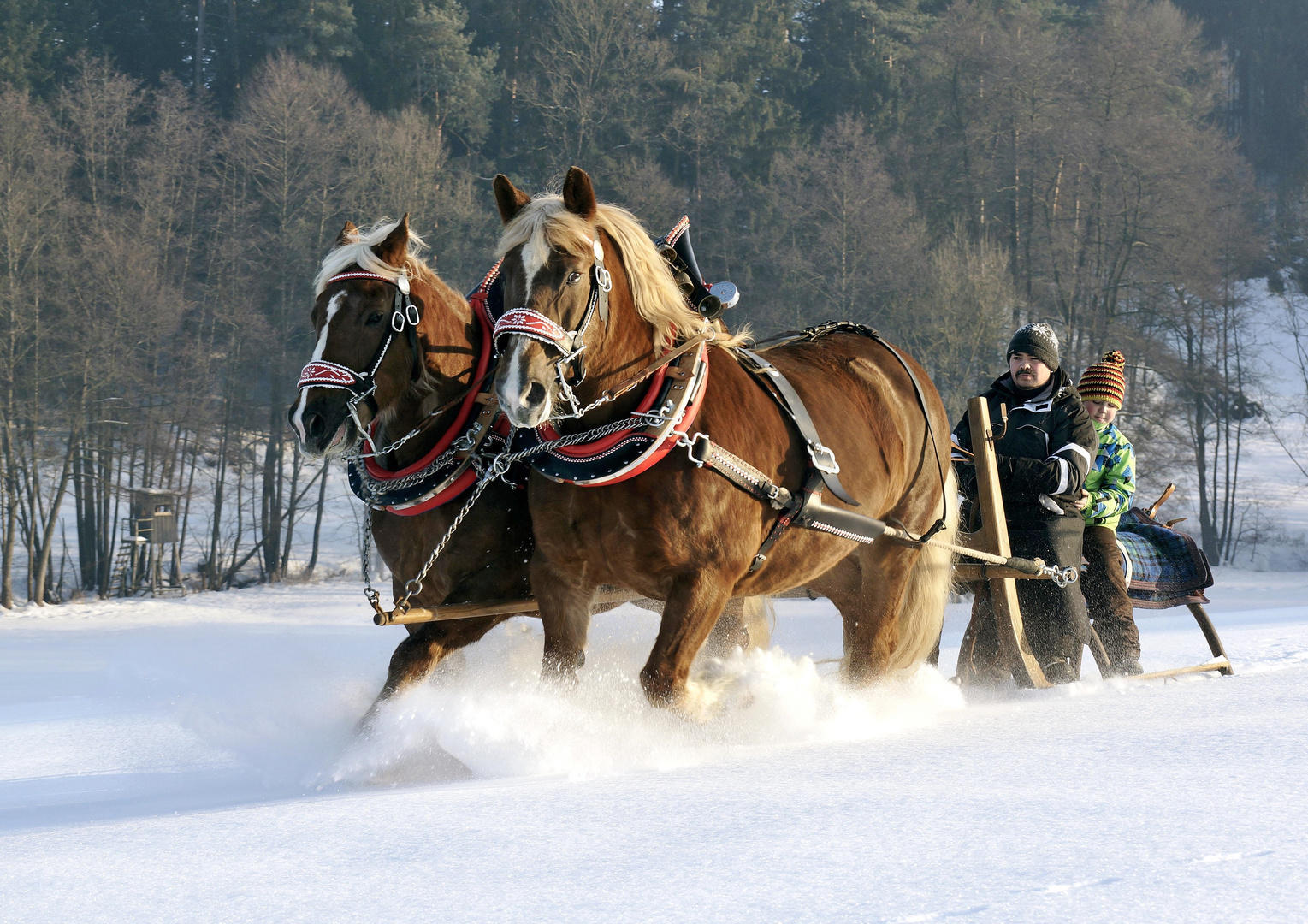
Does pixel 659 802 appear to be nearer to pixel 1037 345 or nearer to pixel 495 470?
pixel 495 470

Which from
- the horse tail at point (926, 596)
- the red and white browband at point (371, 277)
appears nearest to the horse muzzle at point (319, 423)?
the red and white browband at point (371, 277)

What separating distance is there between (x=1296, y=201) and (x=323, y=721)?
124 feet

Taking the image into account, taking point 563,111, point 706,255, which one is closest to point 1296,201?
point 706,255

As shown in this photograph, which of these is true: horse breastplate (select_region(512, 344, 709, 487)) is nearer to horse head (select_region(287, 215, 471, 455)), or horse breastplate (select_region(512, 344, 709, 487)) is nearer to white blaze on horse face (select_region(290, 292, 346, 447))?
horse head (select_region(287, 215, 471, 455))

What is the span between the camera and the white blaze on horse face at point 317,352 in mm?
3467

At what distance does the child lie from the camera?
5.19m

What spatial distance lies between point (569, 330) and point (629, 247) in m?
0.39

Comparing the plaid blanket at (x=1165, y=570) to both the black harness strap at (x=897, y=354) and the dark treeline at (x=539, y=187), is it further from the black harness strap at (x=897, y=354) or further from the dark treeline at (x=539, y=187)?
the dark treeline at (x=539, y=187)

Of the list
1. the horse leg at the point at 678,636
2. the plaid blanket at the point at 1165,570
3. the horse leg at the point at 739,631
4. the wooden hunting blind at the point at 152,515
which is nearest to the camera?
the horse leg at the point at 678,636

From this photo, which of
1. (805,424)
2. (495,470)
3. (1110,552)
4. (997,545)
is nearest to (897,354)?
(997,545)

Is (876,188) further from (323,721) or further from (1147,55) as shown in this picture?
(323,721)

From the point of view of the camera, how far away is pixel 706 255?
2747 cm

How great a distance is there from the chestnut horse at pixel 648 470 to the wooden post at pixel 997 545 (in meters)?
0.92

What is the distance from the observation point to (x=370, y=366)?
363 cm
